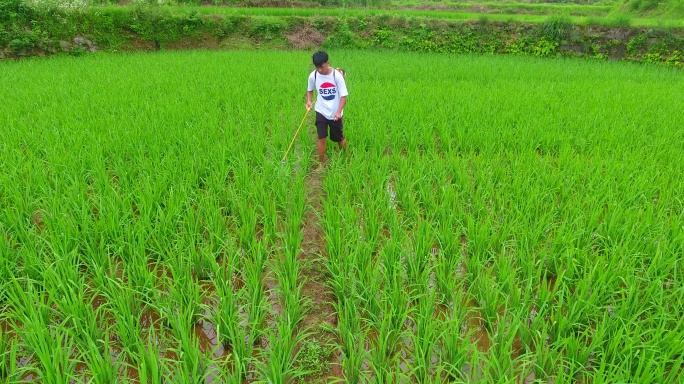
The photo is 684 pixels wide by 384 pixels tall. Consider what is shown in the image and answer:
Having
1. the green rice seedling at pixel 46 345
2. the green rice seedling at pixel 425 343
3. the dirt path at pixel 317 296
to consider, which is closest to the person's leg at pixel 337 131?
the dirt path at pixel 317 296

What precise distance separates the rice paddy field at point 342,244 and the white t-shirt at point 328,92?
0.55 metres

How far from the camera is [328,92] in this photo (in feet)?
12.4

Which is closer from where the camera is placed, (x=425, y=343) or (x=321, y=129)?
(x=425, y=343)

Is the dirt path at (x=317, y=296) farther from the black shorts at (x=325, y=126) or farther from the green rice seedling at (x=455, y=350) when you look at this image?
the black shorts at (x=325, y=126)

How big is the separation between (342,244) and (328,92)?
195 cm

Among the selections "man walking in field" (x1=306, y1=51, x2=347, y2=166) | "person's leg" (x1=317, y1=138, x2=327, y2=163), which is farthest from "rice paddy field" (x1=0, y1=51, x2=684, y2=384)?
"man walking in field" (x1=306, y1=51, x2=347, y2=166)

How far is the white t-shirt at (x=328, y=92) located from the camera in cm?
374

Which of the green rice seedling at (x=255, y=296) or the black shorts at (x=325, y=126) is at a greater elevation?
the black shorts at (x=325, y=126)

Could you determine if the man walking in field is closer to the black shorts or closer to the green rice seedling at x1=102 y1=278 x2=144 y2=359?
the black shorts

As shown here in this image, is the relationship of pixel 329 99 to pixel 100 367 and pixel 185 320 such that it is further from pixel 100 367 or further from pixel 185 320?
pixel 100 367

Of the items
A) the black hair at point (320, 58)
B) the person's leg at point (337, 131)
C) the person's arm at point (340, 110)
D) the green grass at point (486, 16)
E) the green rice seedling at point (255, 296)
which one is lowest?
the green rice seedling at point (255, 296)

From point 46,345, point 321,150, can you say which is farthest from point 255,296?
point 321,150

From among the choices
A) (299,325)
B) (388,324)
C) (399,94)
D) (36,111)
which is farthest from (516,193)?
(36,111)

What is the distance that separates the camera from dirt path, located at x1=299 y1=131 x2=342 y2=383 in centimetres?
168
